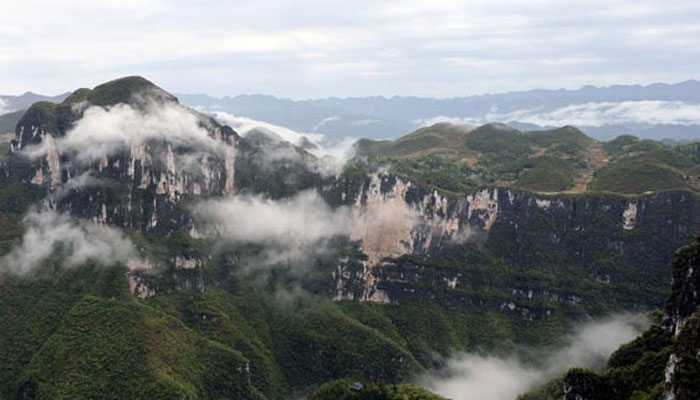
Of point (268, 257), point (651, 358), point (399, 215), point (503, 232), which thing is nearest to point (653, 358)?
point (651, 358)

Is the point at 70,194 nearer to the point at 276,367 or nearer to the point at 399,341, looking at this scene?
the point at 276,367

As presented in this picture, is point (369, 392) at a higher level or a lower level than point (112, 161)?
lower

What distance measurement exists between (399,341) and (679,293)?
7786 cm

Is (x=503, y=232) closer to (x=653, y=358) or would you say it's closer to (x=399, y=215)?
(x=399, y=215)

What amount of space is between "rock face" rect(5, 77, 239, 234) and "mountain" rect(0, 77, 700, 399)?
1.22 ft

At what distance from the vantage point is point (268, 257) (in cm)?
15200

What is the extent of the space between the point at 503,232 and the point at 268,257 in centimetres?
5371

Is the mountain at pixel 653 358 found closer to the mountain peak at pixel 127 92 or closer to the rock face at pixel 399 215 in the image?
the rock face at pixel 399 215

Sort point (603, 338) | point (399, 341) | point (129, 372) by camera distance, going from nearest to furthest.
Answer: point (129, 372) < point (603, 338) < point (399, 341)

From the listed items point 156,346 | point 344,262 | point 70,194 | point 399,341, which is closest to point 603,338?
point 399,341

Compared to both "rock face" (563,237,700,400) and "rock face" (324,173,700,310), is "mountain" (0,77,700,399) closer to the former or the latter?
"rock face" (324,173,700,310)

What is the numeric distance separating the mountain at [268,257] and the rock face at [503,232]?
1.06 ft

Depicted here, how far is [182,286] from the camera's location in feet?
436

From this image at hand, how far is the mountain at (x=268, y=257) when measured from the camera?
114 meters
